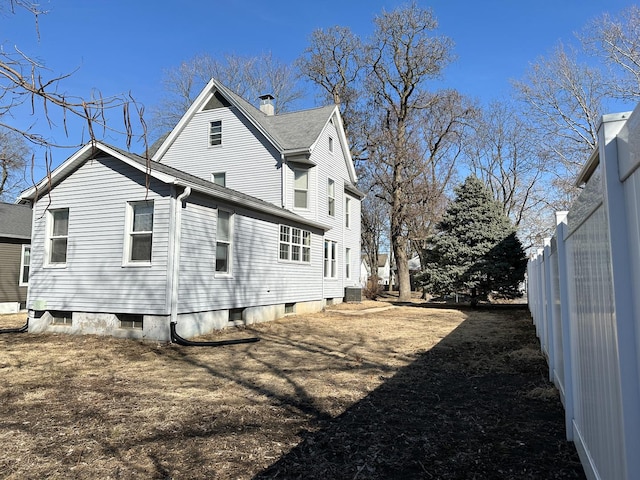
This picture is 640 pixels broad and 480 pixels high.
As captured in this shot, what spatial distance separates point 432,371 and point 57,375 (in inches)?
211

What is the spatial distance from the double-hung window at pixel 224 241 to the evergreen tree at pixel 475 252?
31.6 feet

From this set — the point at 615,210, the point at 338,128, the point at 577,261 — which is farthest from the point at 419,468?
the point at 338,128

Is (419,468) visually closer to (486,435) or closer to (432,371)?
(486,435)

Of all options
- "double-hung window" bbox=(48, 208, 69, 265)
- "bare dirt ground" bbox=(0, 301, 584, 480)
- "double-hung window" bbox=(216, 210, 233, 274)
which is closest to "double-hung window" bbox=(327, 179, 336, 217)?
"double-hung window" bbox=(216, 210, 233, 274)

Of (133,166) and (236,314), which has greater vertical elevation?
(133,166)

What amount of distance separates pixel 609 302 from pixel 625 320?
295 mm

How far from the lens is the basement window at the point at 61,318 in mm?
10141

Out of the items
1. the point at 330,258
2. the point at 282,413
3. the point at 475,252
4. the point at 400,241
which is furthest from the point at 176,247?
the point at 400,241

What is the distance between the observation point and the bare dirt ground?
3.20 meters

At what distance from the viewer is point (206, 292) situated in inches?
393

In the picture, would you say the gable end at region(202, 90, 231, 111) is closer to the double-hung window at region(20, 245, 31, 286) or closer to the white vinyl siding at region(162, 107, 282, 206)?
the white vinyl siding at region(162, 107, 282, 206)

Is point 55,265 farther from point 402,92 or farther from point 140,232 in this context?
point 402,92

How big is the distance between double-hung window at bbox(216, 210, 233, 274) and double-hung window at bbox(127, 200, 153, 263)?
1.68 meters

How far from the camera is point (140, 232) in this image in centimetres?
951
